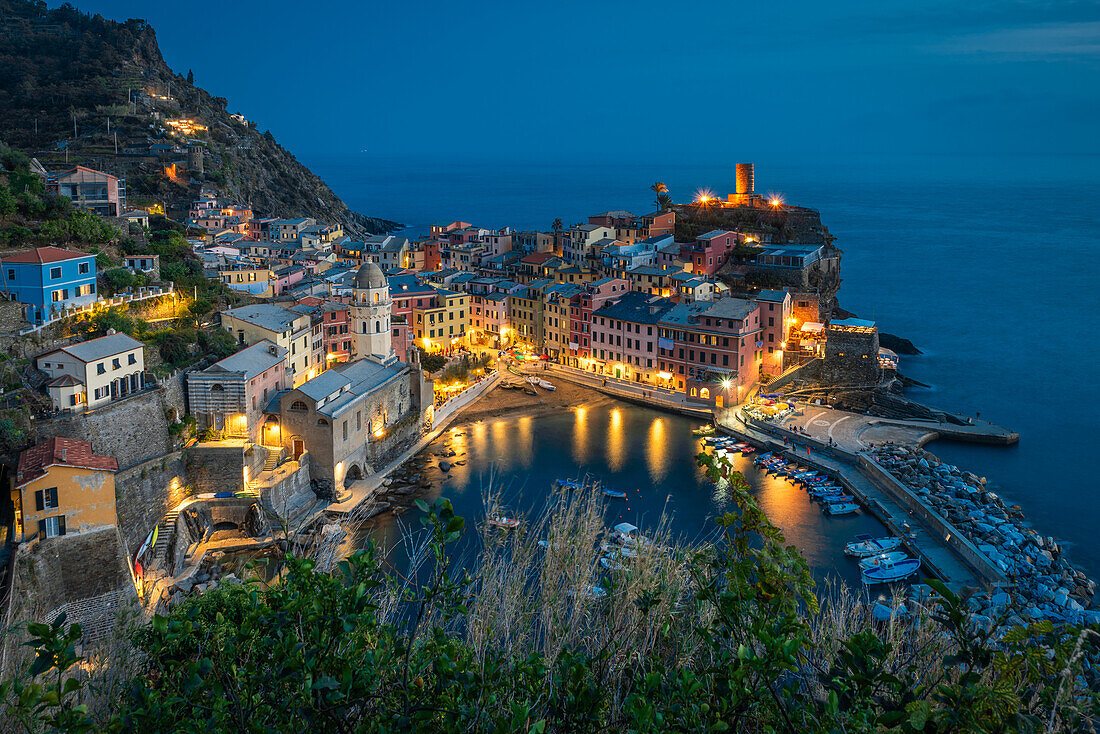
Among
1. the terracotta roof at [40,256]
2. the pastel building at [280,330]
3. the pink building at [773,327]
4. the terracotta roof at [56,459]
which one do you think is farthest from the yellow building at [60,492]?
the pink building at [773,327]

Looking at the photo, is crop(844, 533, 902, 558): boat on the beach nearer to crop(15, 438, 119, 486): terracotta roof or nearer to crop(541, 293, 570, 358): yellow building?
crop(15, 438, 119, 486): terracotta roof

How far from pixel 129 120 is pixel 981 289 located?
4974 cm

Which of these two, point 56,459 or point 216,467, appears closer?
point 56,459

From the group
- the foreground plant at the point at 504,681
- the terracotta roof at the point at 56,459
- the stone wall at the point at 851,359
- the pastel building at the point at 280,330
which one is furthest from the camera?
Answer: the stone wall at the point at 851,359

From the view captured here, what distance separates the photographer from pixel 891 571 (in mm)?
16250

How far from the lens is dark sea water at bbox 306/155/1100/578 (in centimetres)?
2294

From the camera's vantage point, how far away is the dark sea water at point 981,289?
22.9 m

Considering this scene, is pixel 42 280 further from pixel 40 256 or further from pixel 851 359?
pixel 851 359

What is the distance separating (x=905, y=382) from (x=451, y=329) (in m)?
17.4

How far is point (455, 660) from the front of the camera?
4.16 m

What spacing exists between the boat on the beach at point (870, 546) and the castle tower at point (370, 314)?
14.0m

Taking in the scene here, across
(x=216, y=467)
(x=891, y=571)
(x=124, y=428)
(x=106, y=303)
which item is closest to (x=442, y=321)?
(x=106, y=303)

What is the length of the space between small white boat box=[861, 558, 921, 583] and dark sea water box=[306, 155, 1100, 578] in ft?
4.57

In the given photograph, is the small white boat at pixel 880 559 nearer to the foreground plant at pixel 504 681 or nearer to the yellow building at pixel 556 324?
the foreground plant at pixel 504 681
